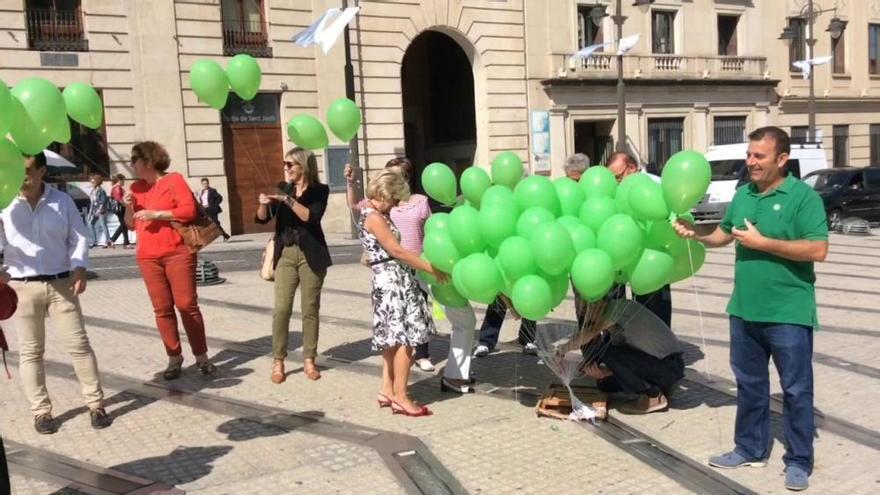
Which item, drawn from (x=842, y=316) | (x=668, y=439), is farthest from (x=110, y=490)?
(x=842, y=316)

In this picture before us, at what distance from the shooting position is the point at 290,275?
584cm

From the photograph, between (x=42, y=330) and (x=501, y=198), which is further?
(x=42, y=330)

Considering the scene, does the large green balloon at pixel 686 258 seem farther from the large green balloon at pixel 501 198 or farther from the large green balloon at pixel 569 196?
the large green balloon at pixel 501 198

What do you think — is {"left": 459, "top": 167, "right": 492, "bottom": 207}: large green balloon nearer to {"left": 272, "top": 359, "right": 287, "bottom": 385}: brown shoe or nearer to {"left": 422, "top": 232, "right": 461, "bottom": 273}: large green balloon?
{"left": 422, "top": 232, "right": 461, "bottom": 273}: large green balloon

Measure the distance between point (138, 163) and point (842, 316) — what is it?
7300 mm

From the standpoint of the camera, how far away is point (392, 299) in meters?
5.11

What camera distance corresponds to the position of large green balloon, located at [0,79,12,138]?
317 centimetres

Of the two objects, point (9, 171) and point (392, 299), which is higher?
point (9, 171)

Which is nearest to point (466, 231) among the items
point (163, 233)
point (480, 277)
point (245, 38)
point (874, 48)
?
point (480, 277)

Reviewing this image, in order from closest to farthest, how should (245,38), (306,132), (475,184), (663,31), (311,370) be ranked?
(475,184), (306,132), (311,370), (245,38), (663,31)

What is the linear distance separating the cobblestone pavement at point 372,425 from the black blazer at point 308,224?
100cm

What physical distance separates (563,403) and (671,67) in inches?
1000

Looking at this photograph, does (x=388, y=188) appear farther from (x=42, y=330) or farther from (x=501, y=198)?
(x=42, y=330)

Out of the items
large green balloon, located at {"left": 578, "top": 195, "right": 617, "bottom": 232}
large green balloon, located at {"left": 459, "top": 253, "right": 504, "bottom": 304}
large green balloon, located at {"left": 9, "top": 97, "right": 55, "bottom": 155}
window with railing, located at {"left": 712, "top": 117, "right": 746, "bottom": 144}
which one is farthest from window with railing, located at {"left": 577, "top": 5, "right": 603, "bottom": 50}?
large green balloon, located at {"left": 9, "top": 97, "right": 55, "bottom": 155}
